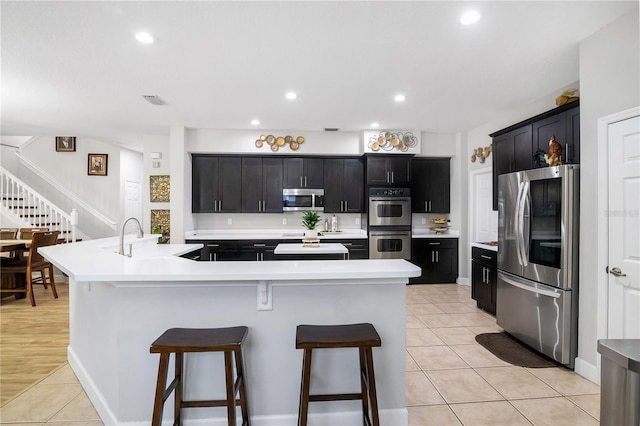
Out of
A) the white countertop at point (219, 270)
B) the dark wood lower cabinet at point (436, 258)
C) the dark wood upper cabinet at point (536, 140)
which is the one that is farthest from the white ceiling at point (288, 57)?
the dark wood lower cabinet at point (436, 258)

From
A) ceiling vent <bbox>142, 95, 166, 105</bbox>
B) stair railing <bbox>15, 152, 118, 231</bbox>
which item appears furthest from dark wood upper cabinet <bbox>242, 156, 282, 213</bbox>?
stair railing <bbox>15, 152, 118, 231</bbox>

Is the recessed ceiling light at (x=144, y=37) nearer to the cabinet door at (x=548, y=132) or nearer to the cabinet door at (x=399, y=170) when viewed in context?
the cabinet door at (x=548, y=132)

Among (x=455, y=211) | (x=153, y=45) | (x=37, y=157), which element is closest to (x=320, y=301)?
(x=153, y=45)

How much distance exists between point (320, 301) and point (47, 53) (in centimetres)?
313

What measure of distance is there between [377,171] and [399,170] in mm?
384

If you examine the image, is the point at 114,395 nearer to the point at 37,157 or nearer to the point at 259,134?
the point at 259,134

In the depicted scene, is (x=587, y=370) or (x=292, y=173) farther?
(x=292, y=173)

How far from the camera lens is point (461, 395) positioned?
2297 mm

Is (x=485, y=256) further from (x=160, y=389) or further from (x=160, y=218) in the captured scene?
(x=160, y=218)

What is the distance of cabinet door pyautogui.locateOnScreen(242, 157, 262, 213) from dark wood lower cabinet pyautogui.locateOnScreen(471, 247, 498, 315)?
3.48 m

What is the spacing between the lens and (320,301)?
1940 millimetres

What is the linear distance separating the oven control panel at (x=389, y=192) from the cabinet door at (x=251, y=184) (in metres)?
1.93

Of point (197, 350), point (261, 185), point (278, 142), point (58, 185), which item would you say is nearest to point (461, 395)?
point (197, 350)

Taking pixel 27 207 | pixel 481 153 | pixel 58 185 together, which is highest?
pixel 481 153
